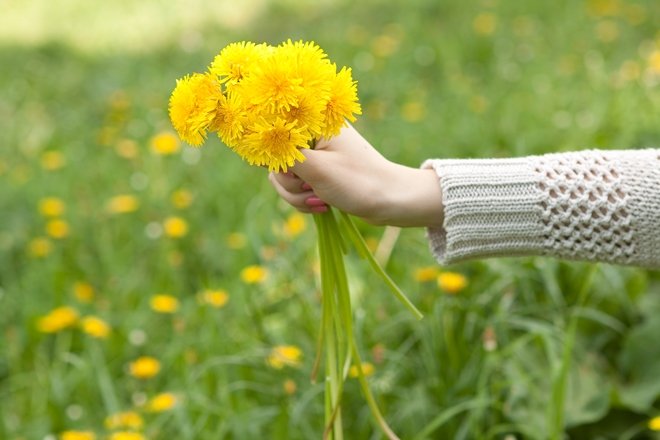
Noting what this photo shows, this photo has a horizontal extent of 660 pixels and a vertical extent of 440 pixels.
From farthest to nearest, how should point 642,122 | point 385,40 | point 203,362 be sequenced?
1. point 385,40
2. point 642,122
3. point 203,362

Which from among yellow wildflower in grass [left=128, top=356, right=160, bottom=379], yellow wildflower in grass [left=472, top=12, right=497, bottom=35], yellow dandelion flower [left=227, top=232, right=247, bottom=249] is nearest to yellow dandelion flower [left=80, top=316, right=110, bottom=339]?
yellow wildflower in grass [left=128, top=356, right=160, bottom=379]

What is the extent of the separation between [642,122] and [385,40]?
1.43m

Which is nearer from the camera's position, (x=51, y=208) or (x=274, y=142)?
(x=274, y=142)

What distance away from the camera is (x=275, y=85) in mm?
902

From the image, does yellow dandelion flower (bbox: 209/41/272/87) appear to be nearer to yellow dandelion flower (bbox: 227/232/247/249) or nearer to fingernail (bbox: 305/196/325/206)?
fingernail (bbox: 305/196/325/206)

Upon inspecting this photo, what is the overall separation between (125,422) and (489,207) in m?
0.79

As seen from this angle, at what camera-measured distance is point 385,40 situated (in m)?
3.65

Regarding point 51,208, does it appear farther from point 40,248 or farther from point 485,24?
point 485,24

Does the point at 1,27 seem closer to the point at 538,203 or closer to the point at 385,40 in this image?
the point at 385,40

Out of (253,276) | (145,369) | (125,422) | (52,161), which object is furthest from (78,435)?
(52,161)

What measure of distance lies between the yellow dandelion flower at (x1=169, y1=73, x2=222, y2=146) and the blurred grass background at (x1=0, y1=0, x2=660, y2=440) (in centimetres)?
67

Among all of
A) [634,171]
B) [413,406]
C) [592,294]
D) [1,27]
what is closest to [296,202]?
[634,171]

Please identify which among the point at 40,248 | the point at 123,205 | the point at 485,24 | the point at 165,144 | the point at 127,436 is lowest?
the point at 127,436

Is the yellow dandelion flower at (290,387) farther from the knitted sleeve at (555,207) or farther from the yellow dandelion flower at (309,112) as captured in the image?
the yellow dandelion flower at (309,112)
